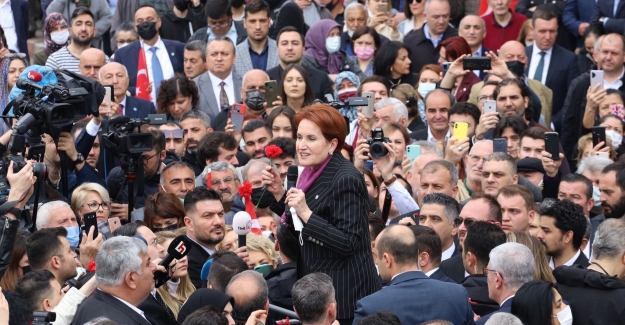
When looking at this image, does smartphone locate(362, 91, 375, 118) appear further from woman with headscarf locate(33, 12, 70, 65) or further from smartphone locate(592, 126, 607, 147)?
woman with headscarf locate(33, 12, 70, 65)

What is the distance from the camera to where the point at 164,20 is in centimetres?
1452

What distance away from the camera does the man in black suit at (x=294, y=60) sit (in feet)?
40.3

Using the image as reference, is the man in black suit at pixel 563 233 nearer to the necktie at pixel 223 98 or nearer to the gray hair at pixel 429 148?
the gray hair at pixel 429 148

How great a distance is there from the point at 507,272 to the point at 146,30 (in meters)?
7.11

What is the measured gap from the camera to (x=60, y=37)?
13.5 meters

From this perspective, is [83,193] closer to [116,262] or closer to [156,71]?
[116,262]

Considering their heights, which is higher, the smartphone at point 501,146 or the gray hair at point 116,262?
the gray hair at point 116,262

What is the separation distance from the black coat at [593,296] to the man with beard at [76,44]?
288 inches

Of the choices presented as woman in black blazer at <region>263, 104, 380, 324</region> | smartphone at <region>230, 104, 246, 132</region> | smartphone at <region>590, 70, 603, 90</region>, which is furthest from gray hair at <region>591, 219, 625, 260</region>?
smartphone at <region>230, 104, 246, 132</region>

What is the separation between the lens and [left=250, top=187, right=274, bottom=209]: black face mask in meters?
7.89

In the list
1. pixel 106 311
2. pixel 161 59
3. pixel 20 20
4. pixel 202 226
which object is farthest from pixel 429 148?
pixel 20 20

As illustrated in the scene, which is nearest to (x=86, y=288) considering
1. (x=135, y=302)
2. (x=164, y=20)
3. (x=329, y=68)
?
(x=135, y=302)

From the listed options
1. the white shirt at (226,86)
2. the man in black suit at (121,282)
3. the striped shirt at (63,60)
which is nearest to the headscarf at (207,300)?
the man in black suit at (121,282)

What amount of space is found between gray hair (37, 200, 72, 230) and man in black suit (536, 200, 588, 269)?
3479 mm
